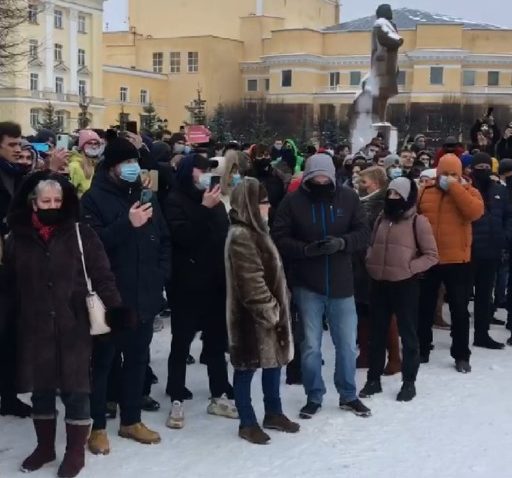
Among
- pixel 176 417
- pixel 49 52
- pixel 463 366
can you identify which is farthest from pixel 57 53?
pixel 176 417

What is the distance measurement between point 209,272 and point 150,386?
4.26 feet

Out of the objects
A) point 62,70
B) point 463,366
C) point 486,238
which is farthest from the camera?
point 62,70

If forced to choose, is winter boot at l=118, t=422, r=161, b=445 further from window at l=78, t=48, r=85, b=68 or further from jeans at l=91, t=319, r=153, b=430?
window at l=78, t=48, r=85, b=68

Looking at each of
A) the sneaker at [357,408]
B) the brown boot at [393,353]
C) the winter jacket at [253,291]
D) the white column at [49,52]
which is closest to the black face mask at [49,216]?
the winter jacket at [253,291]

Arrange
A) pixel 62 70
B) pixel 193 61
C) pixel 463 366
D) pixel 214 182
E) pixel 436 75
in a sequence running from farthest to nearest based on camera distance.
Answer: pixel 193 61 < pixel 436 75 < pixel 62 70 < pixel 463 366 < pixel 214 182

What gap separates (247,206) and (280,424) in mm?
1669

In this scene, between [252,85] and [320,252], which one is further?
[252,85]

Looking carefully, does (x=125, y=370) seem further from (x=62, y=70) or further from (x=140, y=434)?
(x=62, y=70)

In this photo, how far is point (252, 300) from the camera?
5.33 m

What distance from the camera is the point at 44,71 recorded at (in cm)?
6094

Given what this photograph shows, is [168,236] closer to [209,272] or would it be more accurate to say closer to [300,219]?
[209,272]

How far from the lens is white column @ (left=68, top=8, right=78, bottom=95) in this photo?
63.5 metres

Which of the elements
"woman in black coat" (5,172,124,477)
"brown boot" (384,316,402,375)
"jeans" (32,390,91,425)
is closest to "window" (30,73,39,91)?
"brown boot" (384,316,402,375)

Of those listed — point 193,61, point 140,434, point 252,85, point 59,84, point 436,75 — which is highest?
point 193,61
